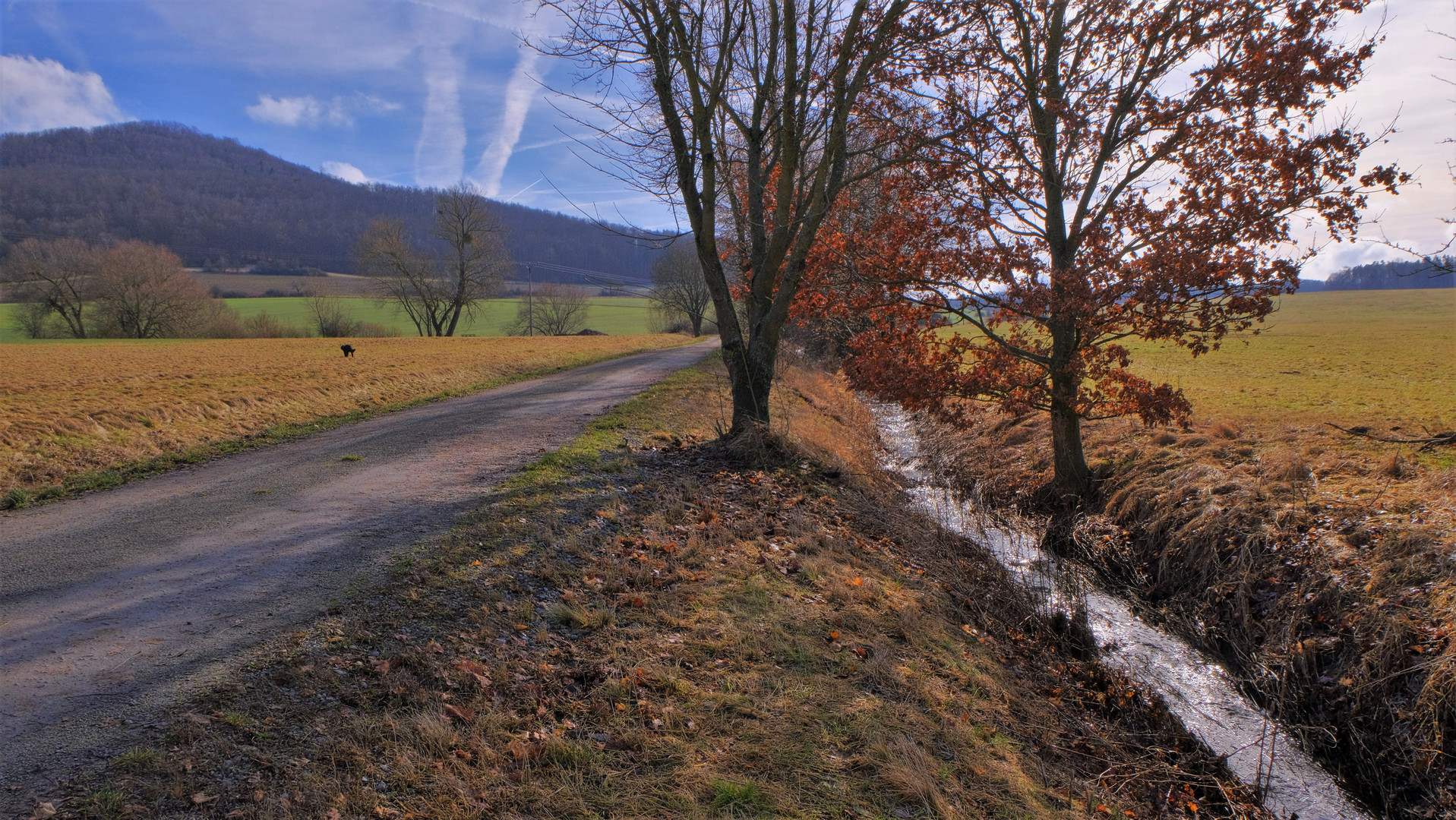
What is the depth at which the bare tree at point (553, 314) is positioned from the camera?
76500mm

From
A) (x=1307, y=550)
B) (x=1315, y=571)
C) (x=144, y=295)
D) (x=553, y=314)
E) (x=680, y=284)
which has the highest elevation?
(x=144, y=295)

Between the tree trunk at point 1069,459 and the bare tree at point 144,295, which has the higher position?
the bare tree at point 144,295

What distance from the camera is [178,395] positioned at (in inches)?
540

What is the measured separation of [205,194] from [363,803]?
163 m

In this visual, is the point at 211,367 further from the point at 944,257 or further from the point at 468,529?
the point at 944,257

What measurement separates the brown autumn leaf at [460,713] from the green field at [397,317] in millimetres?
64976

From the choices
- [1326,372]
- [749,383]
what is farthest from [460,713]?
[1326,372]

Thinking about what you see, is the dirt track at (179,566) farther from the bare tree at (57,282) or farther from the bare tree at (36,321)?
the bare tree at (36,321)

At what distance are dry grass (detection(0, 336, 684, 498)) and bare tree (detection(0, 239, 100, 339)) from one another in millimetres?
29525

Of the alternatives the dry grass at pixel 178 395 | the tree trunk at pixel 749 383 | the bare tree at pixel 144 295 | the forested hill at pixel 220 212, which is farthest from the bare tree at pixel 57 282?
the tree trunk at pixel 749 383

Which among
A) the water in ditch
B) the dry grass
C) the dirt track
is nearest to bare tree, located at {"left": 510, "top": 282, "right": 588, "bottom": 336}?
the dry grass

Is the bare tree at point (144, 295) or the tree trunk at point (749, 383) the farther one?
the bare tree at point (144, 295)

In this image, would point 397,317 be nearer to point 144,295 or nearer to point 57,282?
point 144,295

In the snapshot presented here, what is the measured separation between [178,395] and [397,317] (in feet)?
208
